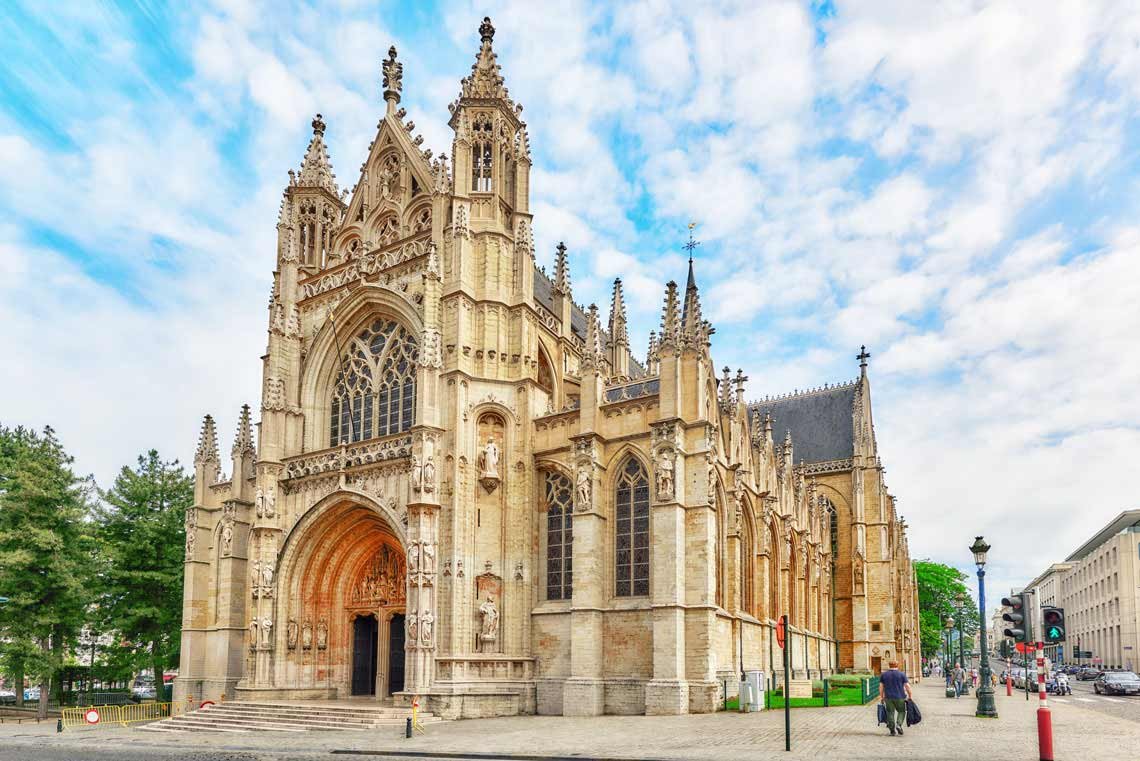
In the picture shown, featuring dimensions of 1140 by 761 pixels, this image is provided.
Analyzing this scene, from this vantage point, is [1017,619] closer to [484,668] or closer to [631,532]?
[631,532]

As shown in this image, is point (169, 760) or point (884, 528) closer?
point (169, 760)

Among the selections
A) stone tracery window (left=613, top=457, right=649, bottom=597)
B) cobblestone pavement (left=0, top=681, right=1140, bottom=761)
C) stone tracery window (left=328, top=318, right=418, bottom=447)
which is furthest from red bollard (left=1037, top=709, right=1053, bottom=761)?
stone tracery window (left=328, top=318, right=418, bottom=447)

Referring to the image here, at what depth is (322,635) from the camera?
32000 mm

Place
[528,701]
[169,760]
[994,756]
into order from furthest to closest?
[528,701]
[169,760]
[994,756]

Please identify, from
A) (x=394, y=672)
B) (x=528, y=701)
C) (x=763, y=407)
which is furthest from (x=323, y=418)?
(x=763, y=407)

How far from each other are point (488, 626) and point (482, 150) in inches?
640

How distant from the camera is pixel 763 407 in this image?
193 feet

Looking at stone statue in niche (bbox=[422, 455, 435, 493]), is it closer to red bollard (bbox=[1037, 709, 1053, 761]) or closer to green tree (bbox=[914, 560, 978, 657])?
red bollard (bbox=[1037, 709, 1053, 761])

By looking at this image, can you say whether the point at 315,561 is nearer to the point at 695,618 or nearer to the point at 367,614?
the point at 367,614

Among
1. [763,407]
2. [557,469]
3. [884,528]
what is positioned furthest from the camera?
[763,407]

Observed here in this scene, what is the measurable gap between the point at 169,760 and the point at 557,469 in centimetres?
1407

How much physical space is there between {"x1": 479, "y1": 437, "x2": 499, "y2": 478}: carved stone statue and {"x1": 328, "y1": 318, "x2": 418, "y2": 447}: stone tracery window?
11.6 feet

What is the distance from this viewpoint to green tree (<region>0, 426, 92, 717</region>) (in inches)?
1198

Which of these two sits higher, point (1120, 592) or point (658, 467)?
point (658, 467)
